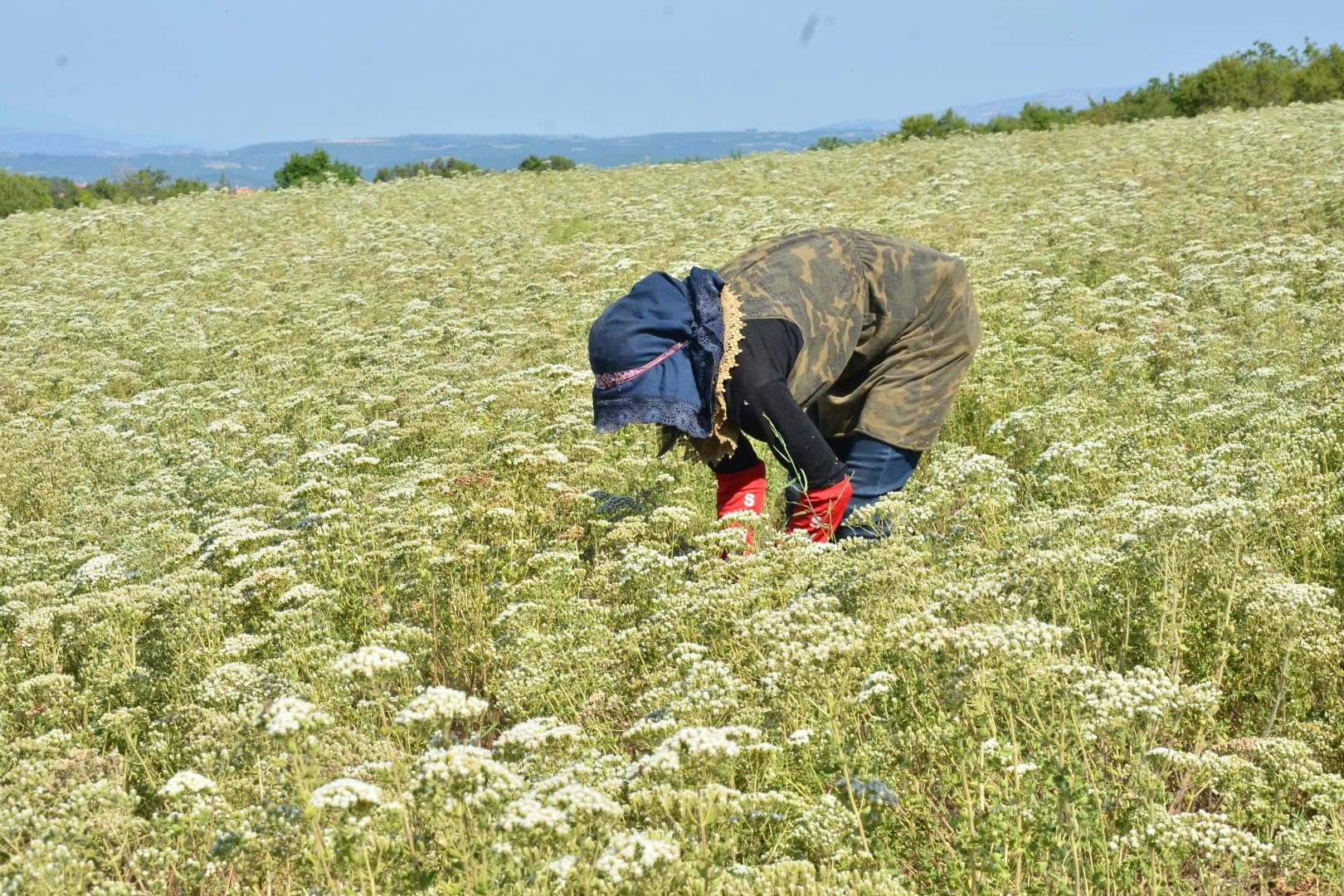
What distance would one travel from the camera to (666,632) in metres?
4.13

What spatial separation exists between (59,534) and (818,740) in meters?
5.41

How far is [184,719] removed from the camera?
14.1 feet

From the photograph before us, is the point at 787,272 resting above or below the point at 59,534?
above

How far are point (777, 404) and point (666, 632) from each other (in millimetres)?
1100

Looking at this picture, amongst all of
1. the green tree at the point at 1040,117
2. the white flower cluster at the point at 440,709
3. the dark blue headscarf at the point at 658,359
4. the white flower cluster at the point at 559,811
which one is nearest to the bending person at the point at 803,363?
the dark blue headscarf at the point at 658,359

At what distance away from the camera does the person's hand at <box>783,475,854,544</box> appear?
4945mm

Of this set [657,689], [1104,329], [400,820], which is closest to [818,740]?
[657,689]

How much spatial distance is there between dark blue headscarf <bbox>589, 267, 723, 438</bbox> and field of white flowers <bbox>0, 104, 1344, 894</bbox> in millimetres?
543

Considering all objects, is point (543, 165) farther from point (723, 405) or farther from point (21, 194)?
point (723, 405)

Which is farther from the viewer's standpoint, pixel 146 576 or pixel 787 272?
pixel 146 576

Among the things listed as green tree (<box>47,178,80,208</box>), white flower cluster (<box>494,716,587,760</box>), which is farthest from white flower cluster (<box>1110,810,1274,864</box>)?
green tree (<box>47,178,80,208</box>)

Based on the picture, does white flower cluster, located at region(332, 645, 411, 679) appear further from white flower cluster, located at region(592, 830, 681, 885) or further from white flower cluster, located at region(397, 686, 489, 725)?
white flower cluster, located at region(592, 830, 681, 885)

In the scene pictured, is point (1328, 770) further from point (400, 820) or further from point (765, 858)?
point (400, 820)

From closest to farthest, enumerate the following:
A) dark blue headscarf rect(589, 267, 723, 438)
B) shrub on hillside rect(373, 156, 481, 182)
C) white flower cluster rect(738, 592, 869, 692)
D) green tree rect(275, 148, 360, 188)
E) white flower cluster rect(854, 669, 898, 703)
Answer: white flower cluster rect(854, 669, 898, 703), white flower cluster rect(738, 592, 869, 692), dark blue headscarf rect(589, 267, 723, 438), shrub on hillside rect(373, 156, 481, 182), green tree rect(275, 148, 360, 188)
